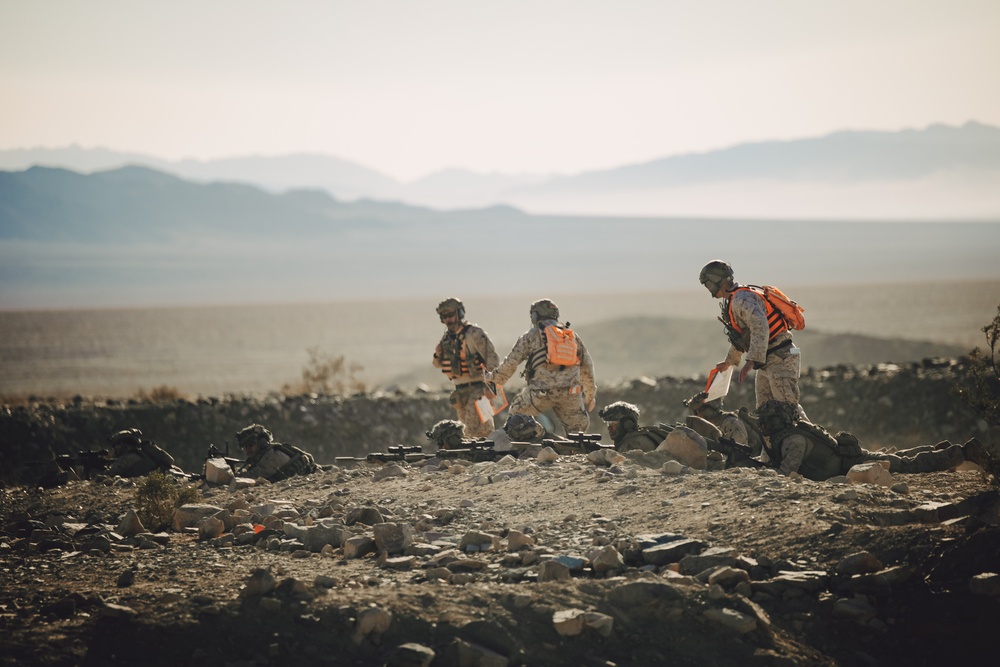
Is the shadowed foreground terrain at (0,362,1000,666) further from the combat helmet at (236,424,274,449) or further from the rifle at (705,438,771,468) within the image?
the combat helmet at (236,424,274,449)

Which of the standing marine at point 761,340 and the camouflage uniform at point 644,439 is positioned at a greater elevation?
the standing marine at point 761,340

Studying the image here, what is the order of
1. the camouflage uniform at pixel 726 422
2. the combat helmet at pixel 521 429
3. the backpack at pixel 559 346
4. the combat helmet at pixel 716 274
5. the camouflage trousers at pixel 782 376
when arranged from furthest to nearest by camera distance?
the backpack at pixel 559 346
the combat helmet at pixel 521 429
the camouflage uniform at pixel 726 422
the combat helmet at pixel 716 274
the camouflage trousers at pixel 782 376

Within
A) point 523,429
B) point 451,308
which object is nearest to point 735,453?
point 523,429

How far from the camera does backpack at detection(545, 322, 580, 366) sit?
12164 millimetres

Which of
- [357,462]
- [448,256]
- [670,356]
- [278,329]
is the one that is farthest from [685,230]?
[357,462]

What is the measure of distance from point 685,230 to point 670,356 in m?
118

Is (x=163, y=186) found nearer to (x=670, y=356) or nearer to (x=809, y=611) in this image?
(x=670, y=356)

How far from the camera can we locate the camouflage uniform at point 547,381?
12.4 meters

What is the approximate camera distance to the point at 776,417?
A: 33.9 ft

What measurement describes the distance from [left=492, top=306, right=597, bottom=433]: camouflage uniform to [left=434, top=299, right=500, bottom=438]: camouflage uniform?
65cm

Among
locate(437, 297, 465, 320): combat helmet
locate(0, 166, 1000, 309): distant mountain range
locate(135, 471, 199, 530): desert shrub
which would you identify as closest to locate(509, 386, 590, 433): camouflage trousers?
locate(437, 297, 465, 320): combat helmet

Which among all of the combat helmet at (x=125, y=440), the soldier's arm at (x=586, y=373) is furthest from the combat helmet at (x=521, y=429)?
the combat helmet at (x=125, y=440)

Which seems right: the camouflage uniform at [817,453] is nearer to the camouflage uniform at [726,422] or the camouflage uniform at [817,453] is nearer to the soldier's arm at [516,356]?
the camouflage uniform at [726,422]

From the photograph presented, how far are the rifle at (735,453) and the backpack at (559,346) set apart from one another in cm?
227
